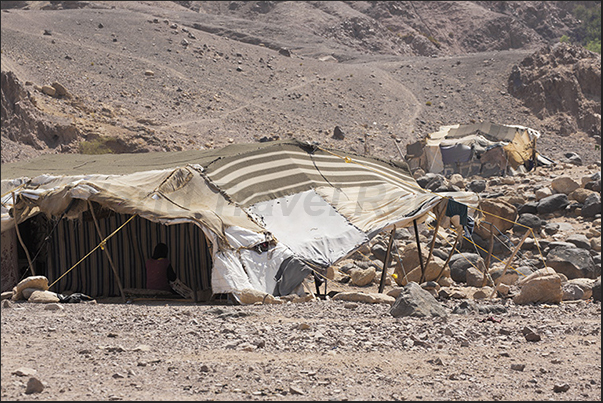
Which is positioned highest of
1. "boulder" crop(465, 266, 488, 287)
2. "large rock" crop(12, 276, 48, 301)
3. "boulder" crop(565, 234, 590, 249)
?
"large rock" crop(12, 276, 48, 301)

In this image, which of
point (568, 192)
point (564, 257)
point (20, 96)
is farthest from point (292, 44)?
point (564, 257)

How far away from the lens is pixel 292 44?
5372 cm

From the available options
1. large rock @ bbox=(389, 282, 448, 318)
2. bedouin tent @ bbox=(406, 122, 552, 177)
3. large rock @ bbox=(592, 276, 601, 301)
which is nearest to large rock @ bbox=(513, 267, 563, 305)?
large rock @ bbox=(592, 276, 601, 301)

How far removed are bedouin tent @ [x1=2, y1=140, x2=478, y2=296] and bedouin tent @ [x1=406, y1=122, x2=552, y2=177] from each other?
1385cm

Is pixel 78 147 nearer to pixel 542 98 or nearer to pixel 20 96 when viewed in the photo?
pixel 20 96

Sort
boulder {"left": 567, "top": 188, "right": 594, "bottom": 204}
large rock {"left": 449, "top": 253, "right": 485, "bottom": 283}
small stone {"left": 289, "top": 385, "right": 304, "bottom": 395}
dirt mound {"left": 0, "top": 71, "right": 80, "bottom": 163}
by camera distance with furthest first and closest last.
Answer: dirt mound {"left": 0, "top": 71, "right": 80, "bottom": 163}, boulder {"left": 567, "top": 188, "right": 594, "bottom": 204}, large rock {"left": 449, "top": 253, "right": 485, "bottom": 283}, small stone {"left": 289, "top": 385, "right": 304, "bottom": 395}

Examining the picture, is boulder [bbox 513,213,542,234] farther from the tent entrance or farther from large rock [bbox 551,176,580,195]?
the tent entrance

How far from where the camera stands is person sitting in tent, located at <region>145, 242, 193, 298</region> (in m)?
9.98

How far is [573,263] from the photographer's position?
12844mm

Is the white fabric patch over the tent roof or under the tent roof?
under

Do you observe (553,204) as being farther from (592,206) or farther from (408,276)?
(408,276)

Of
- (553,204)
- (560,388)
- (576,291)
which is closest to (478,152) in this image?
(553,204)

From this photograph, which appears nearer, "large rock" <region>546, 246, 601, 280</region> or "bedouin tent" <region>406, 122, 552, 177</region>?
"large rock" <region>546, 246, 601, 280</region>

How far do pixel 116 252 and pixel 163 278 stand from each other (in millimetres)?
943
